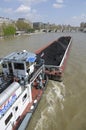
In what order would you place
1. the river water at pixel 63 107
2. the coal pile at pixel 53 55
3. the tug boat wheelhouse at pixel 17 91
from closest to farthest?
Answer: the tug boat wheelhouse at pixel 17 91, the river water at pixel 63 107, the coal pile at pixel 53 55

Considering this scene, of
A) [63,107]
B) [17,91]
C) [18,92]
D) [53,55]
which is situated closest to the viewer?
[17,91]

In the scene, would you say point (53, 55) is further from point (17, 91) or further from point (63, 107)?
point (17, 91)

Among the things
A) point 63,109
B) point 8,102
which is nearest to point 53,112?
point 63,109

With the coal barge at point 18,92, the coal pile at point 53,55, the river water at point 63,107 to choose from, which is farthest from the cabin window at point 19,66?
the coal pile at point 53,55

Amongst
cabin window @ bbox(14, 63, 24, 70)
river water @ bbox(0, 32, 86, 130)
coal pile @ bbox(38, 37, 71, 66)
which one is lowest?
river water @ bbox(0, 32, 86, 130)

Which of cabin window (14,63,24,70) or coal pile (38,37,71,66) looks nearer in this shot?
cabin window (14,63,24,70)

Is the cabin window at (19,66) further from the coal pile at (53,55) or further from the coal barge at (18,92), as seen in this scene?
the coal pile at (53,55)

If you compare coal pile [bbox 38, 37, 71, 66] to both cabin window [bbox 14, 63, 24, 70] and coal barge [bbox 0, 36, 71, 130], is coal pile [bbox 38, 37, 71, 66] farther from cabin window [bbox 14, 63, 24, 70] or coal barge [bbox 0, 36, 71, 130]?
cabin window [bbox 14, 63, 24, 70]

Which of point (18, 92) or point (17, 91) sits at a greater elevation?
point (17, 91)

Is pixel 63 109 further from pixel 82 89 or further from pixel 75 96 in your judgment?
pixel 82 89

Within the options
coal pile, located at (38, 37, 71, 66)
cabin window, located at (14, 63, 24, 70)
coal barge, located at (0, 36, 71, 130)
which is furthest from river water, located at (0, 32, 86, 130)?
cabin window, located at (14, 63, 24, 70)

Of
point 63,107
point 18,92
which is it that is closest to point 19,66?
point 18,92
